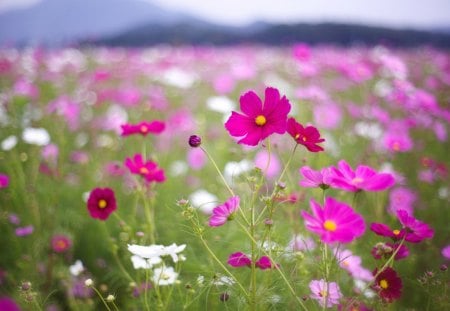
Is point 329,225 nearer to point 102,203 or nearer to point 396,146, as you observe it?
point 102,203

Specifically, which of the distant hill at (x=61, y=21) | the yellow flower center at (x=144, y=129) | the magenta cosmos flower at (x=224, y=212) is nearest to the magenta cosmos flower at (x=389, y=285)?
the magenta cosmos flower at (x=224, y=212)

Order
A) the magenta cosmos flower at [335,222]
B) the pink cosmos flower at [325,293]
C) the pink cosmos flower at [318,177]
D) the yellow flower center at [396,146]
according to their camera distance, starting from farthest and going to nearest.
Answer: the yellow flower center at [396,146] → the pink cosmos flower at [325,293] → the pink cosmos flower at [318,177] → the magenta cosmos flower at [335,222]

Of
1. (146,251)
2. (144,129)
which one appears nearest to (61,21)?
(144,129)

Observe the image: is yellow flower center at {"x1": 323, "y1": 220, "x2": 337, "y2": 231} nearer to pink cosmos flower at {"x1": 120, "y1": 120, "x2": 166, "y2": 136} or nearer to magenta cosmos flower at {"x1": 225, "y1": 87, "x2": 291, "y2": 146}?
magenta cosmos flower at {"x1": 225, "y1": 87, "x2": 291, "y2": 146}

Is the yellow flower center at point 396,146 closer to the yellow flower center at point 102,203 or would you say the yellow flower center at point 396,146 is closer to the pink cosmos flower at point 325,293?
the pink cosmos flower at point 325,293

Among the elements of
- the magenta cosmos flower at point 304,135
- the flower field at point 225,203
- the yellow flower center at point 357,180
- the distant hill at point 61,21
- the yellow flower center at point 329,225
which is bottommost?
the flower field at point 225,203

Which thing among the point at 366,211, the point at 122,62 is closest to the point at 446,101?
the point at 366,211

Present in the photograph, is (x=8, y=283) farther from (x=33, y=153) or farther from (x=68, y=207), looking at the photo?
(x=33, y=153)

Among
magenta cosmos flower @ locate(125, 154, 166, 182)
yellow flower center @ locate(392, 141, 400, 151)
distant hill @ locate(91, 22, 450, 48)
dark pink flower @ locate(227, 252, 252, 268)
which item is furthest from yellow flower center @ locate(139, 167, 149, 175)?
distant hill @ locate(91, 22, 450, 48)
